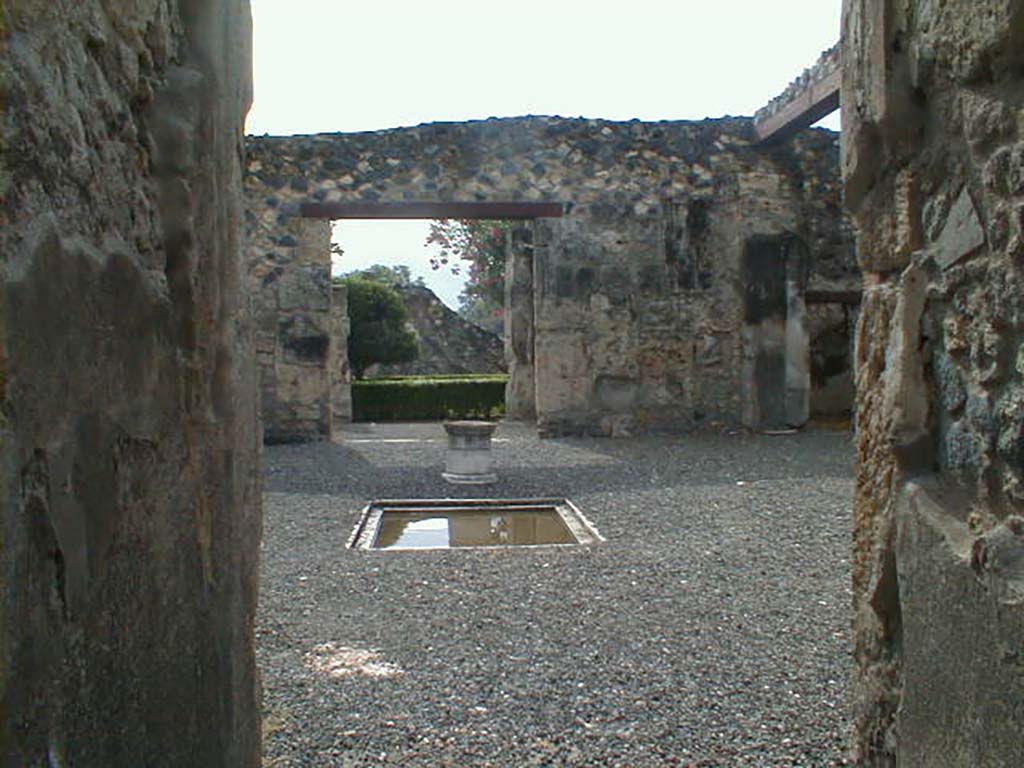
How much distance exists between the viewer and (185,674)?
181cm

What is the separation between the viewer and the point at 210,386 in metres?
1.97

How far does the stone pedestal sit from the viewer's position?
8.04 m

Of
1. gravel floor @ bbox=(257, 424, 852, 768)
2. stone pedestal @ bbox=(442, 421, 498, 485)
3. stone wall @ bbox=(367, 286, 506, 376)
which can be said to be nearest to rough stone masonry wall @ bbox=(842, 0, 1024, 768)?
gravel floor @ bbox=(257, 424, 852, 768)

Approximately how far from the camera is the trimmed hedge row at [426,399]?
56.1ft

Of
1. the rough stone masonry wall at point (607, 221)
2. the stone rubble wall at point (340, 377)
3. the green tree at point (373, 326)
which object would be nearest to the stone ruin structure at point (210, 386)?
the rough stone masonry wall at point (607, 221)

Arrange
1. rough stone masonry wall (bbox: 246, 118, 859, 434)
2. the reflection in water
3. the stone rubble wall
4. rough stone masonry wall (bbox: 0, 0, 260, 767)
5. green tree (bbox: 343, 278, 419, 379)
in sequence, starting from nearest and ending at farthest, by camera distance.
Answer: rough stone masonry wall (bbox: 0, 0, 260, 767) < the reflection in water < rough stone masonry wall (bbox: 246, 118, 859, 434) < the stone rubble wall < green tree (bbox: 343, 278, 419, 379)

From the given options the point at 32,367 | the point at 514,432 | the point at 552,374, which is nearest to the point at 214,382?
the point at 32,367

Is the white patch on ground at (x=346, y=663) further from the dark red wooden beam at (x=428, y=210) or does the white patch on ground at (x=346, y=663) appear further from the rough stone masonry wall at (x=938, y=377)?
the dark red wooden beam at (x=428, y=210)

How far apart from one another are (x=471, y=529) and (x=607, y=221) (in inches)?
217

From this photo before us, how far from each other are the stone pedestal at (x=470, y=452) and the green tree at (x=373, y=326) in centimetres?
1056

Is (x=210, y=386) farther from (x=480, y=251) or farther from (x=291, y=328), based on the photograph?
(x=480, y=251)

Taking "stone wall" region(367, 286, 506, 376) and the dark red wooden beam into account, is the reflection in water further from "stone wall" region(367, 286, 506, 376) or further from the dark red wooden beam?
"stone wall" region(367, 286, 506, 376)

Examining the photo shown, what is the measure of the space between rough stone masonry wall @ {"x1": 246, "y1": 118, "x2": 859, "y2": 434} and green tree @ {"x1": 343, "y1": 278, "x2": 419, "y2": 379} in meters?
7.58

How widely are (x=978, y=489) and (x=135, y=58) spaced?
163cm
